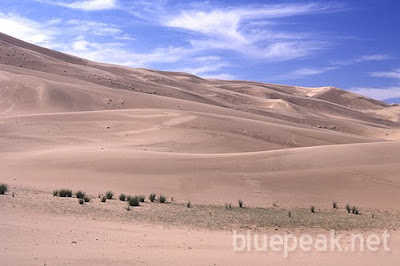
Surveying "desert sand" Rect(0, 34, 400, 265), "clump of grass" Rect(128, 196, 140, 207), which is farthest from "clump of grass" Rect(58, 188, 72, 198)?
"clump of grass" Rect(128, 196, 140, 207)

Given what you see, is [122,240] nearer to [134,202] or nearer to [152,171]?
[134,202]

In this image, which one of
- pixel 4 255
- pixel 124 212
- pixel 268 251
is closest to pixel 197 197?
pixel 124 212

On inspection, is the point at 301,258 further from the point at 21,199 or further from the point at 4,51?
the point at 4,51

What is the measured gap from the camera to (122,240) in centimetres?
964

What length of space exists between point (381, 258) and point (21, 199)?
30.6 feet

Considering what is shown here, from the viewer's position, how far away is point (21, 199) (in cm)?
1372

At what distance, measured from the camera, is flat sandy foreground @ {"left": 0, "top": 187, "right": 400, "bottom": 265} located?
26.3 ft

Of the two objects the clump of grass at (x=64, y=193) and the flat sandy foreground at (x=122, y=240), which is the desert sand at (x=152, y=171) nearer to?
the flat sandy foreground at (x=122, y=240)

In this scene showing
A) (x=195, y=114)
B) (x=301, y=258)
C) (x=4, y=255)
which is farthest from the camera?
(x=195, y=114)

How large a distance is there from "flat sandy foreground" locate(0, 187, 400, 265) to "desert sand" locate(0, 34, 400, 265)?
3 centimetres

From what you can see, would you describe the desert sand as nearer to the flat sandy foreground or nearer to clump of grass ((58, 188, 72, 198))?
the flat sandy foreground

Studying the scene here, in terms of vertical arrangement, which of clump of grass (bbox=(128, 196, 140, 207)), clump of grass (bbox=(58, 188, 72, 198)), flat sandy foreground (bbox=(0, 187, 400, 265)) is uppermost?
clump of grass (bbox=(58, 188, 72, 198))

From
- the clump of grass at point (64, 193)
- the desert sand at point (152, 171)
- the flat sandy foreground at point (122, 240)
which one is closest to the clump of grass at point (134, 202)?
the desert sand at point (152, 171)

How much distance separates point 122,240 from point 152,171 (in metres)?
11.1
